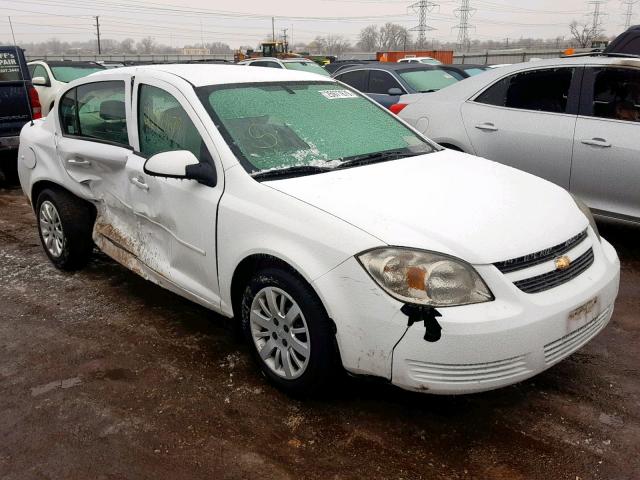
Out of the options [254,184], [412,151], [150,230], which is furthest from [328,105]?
[150,230]

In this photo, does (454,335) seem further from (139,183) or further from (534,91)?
(534,91)

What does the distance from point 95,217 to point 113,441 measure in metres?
2.21

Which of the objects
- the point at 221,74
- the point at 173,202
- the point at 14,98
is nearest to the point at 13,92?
the point at 14,98

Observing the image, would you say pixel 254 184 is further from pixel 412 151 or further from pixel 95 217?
pixel 95 217

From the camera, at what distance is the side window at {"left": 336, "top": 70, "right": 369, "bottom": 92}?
10.0 m

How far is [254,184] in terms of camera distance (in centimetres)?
292

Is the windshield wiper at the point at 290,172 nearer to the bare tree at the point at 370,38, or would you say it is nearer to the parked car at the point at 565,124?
the parked car at the point at 565,124

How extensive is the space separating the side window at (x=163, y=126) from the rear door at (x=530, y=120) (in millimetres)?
2997

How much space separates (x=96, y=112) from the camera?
420 cm

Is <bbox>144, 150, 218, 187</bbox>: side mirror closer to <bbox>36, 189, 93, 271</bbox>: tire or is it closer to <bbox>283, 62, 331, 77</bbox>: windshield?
<bbox>36, 189, 93, 271</bbox>: tire

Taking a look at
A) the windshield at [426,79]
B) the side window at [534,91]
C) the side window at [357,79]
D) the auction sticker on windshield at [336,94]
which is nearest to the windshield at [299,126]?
the auction sticker on windshield at [336,94]

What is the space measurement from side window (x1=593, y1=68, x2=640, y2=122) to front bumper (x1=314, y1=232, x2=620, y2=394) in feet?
9.17

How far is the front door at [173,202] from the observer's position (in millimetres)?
3158

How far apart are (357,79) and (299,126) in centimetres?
714
